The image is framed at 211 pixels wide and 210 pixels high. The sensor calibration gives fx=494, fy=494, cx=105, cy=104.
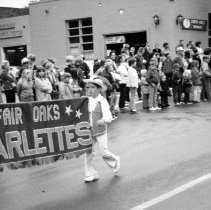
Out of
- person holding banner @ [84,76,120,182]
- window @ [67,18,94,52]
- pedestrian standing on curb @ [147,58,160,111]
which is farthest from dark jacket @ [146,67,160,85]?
window @ [67,18,94,52]

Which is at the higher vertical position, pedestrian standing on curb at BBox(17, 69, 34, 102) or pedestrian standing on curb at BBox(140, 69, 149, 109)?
pedestrian standing on curb at BBox(17, 69, 34, 102)

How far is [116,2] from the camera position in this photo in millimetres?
28406

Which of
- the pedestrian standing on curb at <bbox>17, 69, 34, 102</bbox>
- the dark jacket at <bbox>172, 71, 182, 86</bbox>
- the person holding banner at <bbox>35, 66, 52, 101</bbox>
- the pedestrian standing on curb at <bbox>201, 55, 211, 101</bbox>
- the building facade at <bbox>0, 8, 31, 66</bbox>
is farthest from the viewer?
the building facade at <bbox>0, 8, 31, 66</bbox>

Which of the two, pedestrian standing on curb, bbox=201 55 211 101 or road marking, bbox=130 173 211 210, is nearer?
road marking, bbox=130 173 211 210

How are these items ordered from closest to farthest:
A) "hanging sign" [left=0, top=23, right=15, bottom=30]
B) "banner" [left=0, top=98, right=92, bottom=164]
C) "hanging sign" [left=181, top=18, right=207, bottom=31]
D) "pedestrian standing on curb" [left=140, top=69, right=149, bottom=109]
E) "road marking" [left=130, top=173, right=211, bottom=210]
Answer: "road marking" [left=130, top=173, right=211, bottom=210]
"banner" [left=0, top=98, right=92, bottom=164]
"pedestrian standing on curb" [left=140, top=69, right=149, bottom=109]
"hanging sign" [left=181, top=18, right=207, bottom=31]
"hanging sign" [left=0, top=23, right=15, bottom=30]

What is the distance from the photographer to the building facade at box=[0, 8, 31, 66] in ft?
107

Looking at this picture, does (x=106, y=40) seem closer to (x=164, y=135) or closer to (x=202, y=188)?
(x=164, y=135)

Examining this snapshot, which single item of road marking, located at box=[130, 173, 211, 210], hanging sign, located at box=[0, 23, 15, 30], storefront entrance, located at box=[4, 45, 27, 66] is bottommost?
road marking, located at box=[130, 173, 211, 210]

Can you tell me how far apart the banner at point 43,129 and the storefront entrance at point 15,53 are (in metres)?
26.5

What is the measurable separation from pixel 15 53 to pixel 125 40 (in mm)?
8804

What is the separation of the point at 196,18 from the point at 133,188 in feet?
76.6

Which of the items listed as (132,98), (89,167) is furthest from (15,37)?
(89,167)

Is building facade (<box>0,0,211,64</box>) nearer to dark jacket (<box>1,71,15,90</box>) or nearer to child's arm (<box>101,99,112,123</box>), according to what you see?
dark jacket (<box>1,71,15,90</box>)

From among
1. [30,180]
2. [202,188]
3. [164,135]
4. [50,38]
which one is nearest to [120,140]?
[164,135]
